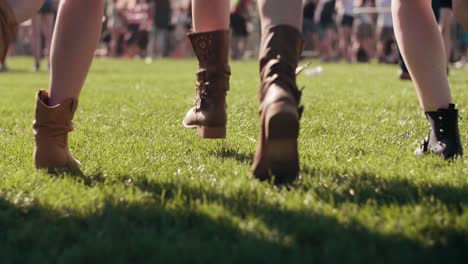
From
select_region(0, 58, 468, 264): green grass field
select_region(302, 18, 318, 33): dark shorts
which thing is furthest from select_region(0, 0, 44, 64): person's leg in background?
select_region(302, 18, 318, 33): dark shorts

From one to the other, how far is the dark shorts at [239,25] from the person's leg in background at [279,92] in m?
17.1

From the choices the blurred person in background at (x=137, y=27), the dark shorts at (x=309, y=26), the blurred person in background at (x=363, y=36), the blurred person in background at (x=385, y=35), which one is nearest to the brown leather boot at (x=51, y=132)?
the blurred person in background at (x=385, y=35)

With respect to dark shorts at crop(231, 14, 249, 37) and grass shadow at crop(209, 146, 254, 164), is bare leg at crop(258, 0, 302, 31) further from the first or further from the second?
dark shorts at crop(231, 14, 249, 37)

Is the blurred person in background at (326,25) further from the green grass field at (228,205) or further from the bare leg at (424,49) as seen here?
the bare leg at (424,49)

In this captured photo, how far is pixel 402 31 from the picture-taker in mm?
3043

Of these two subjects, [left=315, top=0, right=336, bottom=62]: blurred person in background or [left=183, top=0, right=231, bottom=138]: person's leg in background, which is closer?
[left=183, top=0, right=231, bottom=138]: person's leg in background

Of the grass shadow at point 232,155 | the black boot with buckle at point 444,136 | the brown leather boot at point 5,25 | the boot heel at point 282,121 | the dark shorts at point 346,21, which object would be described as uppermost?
the brown leather boot at point 5,25

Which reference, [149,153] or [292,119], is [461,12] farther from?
[149,153]

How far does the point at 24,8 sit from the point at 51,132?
16.6 inches

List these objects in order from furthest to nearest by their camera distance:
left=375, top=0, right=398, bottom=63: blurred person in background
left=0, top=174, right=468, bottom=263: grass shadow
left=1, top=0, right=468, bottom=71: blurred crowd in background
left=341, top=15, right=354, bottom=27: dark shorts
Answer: left=341, top=15, right=354, bottom=27: dark shorts
left=1, top=0, right=468, bottom=71: blurred crowd in background
left=375, top=0, right=398, bottom=63: blurred person in background
left=0, top=174, right=468, bottom=263: grass shadow

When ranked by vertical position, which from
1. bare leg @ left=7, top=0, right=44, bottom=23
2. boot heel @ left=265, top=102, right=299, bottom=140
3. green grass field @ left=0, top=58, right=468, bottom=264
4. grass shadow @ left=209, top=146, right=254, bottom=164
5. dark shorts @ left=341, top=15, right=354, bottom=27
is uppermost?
bare leg @ left=7, top=0, right=44, bottom=23

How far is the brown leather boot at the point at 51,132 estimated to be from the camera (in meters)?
2.63

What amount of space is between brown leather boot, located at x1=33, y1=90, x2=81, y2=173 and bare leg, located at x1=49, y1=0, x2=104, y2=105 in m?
0.04

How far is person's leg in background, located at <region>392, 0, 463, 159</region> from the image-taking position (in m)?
2.98
